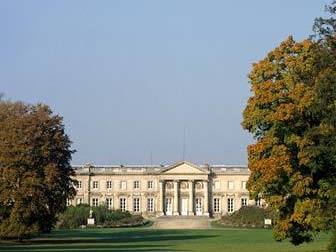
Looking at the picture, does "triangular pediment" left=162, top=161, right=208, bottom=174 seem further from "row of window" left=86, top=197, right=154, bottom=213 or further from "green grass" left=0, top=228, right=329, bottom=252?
"green grass" left=0, top=228, right=329, bottom=252

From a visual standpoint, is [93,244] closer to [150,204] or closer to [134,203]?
[150,204]

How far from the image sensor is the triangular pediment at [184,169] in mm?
146500

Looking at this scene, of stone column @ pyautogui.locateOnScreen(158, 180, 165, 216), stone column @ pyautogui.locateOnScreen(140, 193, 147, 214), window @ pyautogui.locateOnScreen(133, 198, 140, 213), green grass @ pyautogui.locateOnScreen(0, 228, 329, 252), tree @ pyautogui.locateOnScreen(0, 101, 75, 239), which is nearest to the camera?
green grass @ pyautogui.locateOnScreen(0, 228, 329, 252)

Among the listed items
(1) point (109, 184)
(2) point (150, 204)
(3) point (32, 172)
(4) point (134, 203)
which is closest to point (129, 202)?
(4) point (134, 203)

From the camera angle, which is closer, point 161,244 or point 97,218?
point 161,244

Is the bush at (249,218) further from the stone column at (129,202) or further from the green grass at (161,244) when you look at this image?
the stone column at (129,202)

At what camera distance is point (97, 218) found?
10531 centimetres

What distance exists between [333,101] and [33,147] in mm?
28335

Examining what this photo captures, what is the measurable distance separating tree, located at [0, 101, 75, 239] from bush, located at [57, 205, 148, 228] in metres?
42.8

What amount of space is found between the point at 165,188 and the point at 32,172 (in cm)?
9401

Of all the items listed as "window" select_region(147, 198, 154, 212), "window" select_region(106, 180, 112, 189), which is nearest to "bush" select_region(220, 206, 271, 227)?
"window" select_region(147, 198, 154, 212)

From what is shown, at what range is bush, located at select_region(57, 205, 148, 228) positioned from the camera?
10206 centimetres

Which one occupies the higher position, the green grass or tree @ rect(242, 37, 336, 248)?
tree @ rect(242, 37, 336, 248)

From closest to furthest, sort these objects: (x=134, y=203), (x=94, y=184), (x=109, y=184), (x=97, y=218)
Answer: (x=97, y=218)
(x=109, y=184)
(x=94, y=184)
(x=134, y=203)
